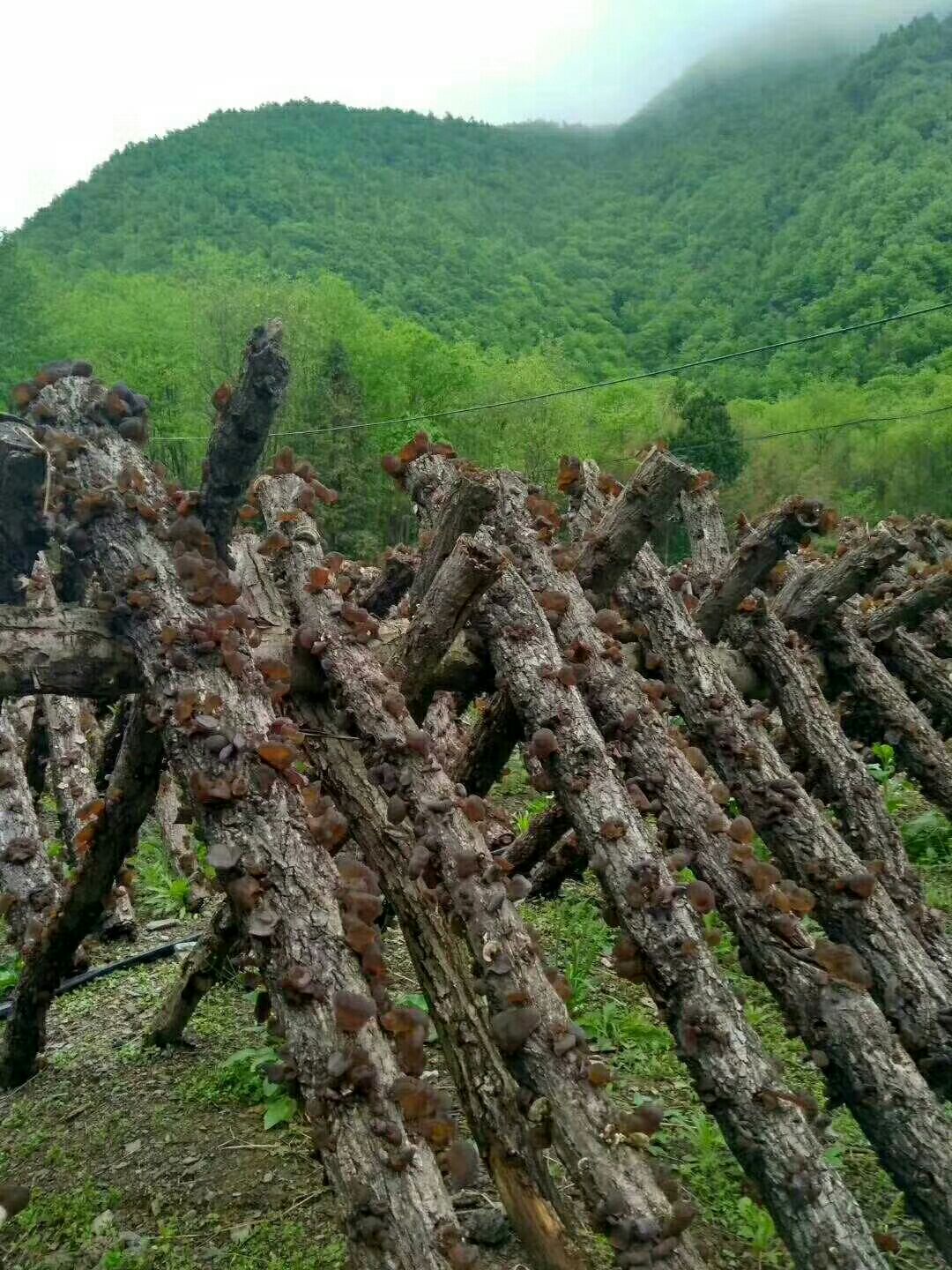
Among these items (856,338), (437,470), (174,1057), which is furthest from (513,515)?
(856,338)

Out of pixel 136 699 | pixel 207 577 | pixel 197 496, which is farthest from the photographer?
pixel 136 699

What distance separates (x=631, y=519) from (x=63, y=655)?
6.90ft

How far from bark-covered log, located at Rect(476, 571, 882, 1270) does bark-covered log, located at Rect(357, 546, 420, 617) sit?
1206 mm

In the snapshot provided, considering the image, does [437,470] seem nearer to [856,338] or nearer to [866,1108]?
[866,1108]

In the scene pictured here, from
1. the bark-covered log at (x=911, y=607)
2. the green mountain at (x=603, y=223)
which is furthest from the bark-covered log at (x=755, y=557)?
the green mountain at (x=603, y=223)

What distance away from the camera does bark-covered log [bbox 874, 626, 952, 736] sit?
537 cm

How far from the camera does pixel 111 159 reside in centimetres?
5969

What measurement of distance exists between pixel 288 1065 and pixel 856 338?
47.0 meters

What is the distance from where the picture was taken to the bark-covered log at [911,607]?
5105 millimetres

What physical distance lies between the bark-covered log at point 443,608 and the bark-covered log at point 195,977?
1275 mm

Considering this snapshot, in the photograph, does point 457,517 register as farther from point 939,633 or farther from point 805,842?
point 939,633

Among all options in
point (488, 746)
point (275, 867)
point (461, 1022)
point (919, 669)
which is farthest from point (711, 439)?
point (275, 867)

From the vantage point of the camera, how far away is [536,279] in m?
54.0

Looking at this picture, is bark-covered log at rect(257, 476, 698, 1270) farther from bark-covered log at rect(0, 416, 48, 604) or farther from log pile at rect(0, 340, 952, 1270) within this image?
bark-covered log at rect(0, 416, 48, 604)
